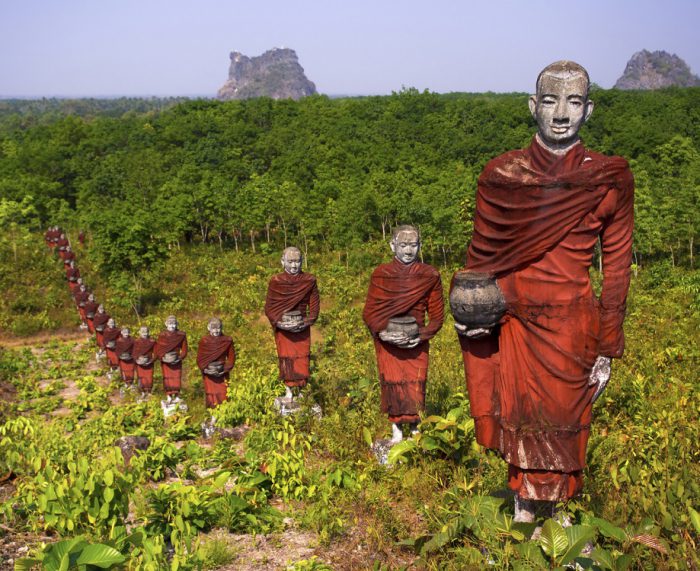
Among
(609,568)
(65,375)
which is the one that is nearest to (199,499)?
(609,568)

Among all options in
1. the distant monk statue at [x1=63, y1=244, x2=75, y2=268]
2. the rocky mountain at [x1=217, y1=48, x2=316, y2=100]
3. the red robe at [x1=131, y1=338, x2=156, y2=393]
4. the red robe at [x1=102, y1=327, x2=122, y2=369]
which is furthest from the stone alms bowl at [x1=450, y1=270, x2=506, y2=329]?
the rocky mountain at [x1=217, y1=48, x2=316, y2=100]

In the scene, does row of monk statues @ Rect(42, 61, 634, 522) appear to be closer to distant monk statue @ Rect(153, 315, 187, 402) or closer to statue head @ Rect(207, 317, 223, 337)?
statue head @ Rect(207, 317, 223, 337)

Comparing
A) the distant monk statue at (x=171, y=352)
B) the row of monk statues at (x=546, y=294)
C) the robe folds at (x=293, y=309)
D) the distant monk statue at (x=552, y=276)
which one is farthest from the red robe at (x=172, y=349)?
the distant monk statue at (x=552, y=276)

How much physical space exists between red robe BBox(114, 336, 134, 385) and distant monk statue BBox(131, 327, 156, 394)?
0.95m

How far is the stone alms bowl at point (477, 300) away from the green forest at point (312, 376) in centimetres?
105

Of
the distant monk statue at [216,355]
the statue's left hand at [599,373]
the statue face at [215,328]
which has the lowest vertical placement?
the distant monk statue at [216,355]

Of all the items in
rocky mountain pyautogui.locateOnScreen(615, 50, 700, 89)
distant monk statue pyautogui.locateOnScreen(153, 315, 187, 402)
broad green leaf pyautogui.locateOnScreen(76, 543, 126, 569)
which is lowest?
distant monk statue pyautogui.locateOnScreen(153, 315, 187, 402)

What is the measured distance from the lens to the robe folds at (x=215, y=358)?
898cm

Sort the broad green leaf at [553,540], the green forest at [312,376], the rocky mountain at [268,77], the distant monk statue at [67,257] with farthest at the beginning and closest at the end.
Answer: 1. the rocky mountain at [268,77]
2. the distant monk statue at [67,257]
3. the green forest at [312,376]
4. the broad green leaf at [553,540]

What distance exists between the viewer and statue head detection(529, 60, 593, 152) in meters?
3.07

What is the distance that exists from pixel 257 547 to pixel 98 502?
1.16 metres

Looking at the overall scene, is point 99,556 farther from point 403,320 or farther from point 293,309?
point 293,309

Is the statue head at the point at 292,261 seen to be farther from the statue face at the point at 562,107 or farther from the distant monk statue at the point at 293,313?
the statue face at the point at 562,107

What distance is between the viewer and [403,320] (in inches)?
226
